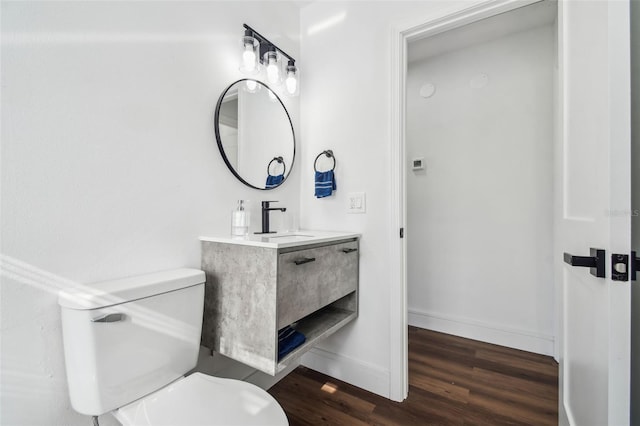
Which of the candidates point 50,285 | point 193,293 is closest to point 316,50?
point 193,293

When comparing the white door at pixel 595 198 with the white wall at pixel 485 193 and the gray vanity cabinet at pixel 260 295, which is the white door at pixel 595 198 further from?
the white wall at pixel 485 193

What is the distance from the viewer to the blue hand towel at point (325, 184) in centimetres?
176

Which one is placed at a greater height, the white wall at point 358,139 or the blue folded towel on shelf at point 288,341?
the white wall at point 358,139

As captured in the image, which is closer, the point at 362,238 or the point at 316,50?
the point at 362,238

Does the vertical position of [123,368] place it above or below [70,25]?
below

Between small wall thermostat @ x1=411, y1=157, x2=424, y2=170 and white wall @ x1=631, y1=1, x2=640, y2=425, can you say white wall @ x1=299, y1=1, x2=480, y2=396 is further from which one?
small wall thermostat @ x1=411, y1=157, x2=424, y2=170

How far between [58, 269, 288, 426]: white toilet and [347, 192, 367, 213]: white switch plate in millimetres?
1032

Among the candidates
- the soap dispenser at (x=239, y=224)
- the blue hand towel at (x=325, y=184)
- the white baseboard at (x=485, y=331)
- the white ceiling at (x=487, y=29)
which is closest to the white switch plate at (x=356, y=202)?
the blue hand towel at (x=325, y=184)

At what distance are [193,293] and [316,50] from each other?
1.68 meters

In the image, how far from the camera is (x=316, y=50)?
1.89 m

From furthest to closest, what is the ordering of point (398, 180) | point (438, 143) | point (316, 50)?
1. point (438, 143)
2. point (316, 50)
3. point (398, 180)

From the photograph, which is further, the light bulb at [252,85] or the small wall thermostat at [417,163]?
the small wall thermostat at [417,163]

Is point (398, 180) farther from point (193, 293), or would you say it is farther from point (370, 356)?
point (193, 293)

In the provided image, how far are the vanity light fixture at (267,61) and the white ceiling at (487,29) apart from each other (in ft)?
3.08
